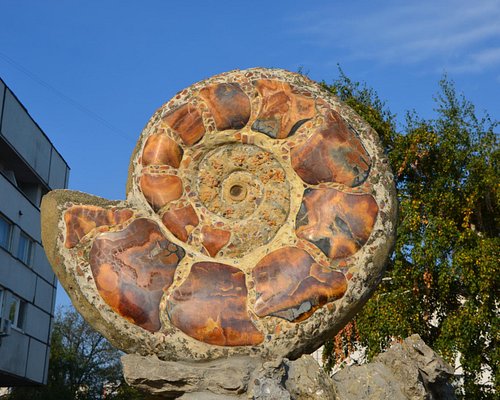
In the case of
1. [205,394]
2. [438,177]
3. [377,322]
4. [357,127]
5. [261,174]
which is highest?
[438,177]

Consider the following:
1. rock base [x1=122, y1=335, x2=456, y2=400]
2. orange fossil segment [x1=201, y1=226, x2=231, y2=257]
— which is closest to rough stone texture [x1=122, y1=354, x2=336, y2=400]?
rock base [x1=122, y1=335, x2=456, y2=400]

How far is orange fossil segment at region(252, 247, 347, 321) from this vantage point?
6105mm

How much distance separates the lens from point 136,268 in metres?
6.25

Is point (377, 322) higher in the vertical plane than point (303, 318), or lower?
higher

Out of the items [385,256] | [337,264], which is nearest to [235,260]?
[337,264]

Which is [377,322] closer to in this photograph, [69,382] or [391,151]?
[391,151]

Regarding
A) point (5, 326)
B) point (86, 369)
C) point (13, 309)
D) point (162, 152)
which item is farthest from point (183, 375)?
point (86, 369)

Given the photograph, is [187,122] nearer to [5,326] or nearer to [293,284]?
[293,284]

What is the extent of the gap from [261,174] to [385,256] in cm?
116

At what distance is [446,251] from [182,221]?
31.9 feet

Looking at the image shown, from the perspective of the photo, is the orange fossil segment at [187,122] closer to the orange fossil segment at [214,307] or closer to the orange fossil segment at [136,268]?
the orange fossil segment at [136,268]

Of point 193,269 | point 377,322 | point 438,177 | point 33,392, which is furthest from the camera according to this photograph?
point 33,392

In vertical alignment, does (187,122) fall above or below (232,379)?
above

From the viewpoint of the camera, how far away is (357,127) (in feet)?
22.0
